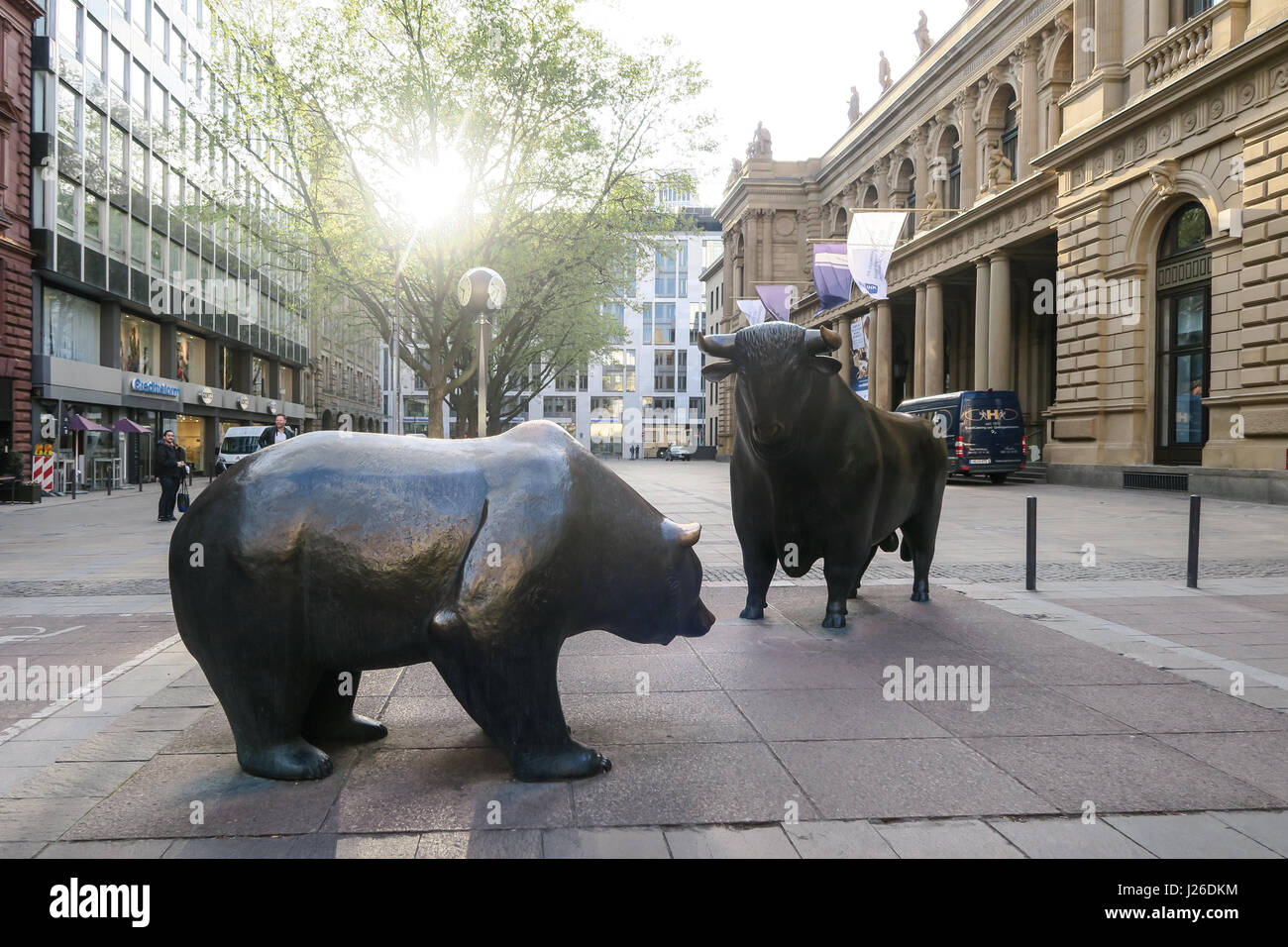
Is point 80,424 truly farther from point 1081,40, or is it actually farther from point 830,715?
point 1081,40

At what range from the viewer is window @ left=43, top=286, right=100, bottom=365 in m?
28.0

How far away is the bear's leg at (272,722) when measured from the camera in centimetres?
316

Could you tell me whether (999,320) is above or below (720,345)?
above

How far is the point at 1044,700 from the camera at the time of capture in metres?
4.53

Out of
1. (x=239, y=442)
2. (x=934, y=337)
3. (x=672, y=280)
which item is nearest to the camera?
(x=239, y=442)

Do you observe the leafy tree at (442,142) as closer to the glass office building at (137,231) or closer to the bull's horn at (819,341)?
the glass office building at (137,231)

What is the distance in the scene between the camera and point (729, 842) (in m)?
2.86

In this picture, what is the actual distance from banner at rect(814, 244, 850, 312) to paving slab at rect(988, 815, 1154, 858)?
2744 cm

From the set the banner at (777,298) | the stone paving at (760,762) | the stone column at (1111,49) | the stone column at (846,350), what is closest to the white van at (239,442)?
the banner at (777,298)

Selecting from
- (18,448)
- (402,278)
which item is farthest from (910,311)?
(18,448)

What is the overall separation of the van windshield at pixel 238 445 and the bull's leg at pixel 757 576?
31.1 m

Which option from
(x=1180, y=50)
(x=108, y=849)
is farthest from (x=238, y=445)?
(x=108, y=849)

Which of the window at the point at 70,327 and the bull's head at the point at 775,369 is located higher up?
the window at the point at 70,327

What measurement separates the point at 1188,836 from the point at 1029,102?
119ft
